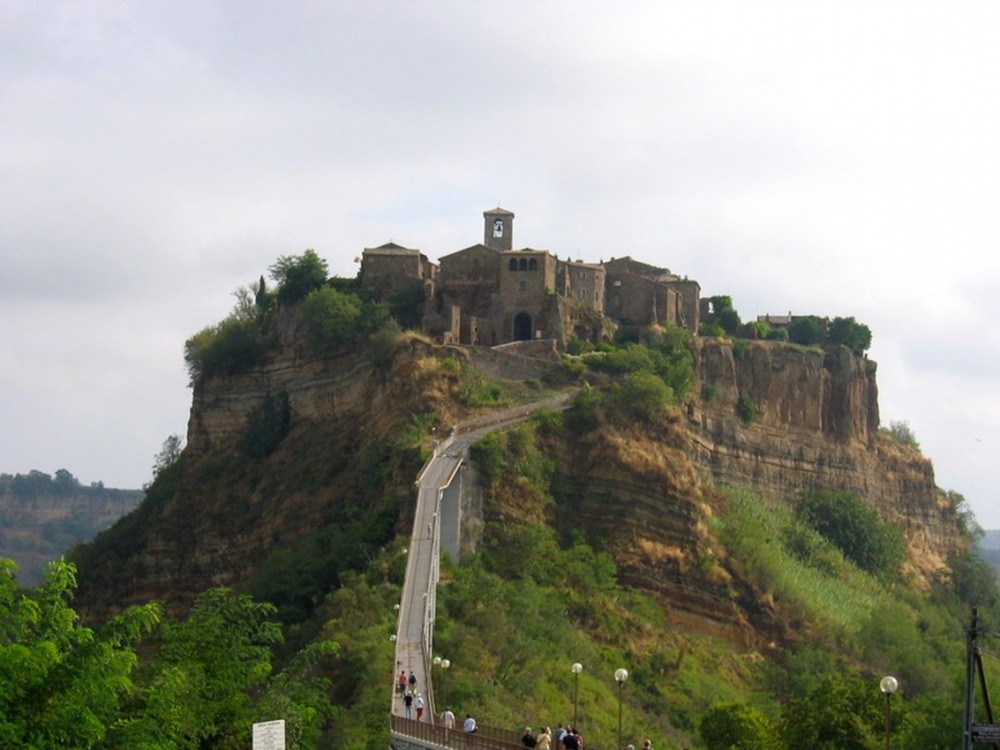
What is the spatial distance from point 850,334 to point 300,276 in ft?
109

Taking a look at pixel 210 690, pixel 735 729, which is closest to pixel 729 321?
pixel 735 729

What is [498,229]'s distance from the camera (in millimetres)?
87438

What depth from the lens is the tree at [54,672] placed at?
2992 cm

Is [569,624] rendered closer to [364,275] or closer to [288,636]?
[288,636]

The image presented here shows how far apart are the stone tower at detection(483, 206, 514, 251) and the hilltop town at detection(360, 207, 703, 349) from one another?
5cm

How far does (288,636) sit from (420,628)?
834cm

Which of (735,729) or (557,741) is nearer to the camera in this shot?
(557,741)

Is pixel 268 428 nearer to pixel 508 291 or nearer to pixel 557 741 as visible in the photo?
pixel 508 291

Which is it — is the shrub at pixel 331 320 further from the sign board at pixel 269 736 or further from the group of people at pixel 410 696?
the sign board at pixel 269 736

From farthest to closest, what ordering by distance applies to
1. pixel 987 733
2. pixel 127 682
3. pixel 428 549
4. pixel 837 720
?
1. pixel 428 549
2. pixel 837 720
3. pixel 127 682
4. pixel 987 733

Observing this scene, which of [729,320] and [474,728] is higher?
[729,320]

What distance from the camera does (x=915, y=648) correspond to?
7825 cm

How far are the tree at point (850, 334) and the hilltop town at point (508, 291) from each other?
17516mm

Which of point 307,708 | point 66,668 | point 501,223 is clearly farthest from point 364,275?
point 66,668
